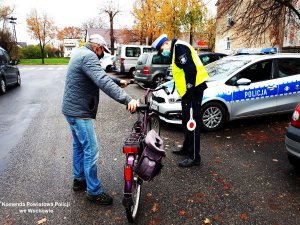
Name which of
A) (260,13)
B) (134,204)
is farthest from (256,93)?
(260,13)

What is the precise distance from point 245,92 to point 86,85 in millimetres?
4027

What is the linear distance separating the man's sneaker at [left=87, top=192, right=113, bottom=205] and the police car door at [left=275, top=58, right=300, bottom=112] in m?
4.69

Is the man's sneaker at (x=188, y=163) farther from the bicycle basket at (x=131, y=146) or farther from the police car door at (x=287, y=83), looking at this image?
the police car door at (x=287, y=83)

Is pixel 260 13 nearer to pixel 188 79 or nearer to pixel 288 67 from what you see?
pixel 288 67

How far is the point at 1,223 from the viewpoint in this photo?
306cm

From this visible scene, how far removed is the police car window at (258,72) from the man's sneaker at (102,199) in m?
4.07

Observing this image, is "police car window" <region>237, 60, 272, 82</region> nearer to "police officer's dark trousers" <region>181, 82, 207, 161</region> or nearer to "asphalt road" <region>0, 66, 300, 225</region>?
"asphalt road" <region>0, 66, 300, 225</region>

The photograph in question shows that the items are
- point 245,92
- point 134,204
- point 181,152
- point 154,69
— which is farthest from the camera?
point 154,69

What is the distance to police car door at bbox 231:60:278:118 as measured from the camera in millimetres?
6008

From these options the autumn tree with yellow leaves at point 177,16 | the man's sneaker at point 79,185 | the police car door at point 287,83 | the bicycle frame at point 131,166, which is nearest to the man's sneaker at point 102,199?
the man's sneaker at point 79,185

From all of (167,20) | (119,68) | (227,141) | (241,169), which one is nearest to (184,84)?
(241,169)

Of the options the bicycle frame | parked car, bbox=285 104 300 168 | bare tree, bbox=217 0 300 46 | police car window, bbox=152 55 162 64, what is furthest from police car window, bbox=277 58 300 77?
bare tree, bbox=217 0 300 46

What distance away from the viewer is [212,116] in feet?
19.7

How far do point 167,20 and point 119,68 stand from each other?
341 inches
